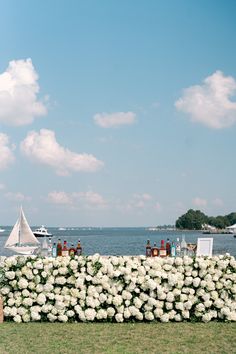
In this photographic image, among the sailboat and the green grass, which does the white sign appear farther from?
the sailboat

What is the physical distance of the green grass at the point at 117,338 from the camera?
24.4 ft

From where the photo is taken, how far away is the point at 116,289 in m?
9.57

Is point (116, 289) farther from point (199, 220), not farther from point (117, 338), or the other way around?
point (199, 220)

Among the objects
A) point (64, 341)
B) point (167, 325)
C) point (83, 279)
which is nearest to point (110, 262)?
point (83, 279)

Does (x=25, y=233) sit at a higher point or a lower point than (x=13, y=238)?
higher

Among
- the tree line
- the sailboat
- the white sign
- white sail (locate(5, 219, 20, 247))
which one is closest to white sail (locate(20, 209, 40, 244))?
the sailboat

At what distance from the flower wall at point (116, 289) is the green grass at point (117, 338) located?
9.6 inches

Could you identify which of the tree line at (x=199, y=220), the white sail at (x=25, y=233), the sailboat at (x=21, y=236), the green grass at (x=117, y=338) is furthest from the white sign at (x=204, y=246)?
the tree line at (x=199, y=220)

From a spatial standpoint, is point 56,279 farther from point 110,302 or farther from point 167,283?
point 167,283

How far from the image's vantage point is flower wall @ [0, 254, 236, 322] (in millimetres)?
9484

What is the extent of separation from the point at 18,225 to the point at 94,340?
3502cm

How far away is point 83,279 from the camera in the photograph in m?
9.61

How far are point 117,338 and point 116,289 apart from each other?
4.87 feet

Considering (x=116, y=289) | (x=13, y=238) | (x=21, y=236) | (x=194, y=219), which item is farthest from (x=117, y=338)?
(x=194, y=219)
